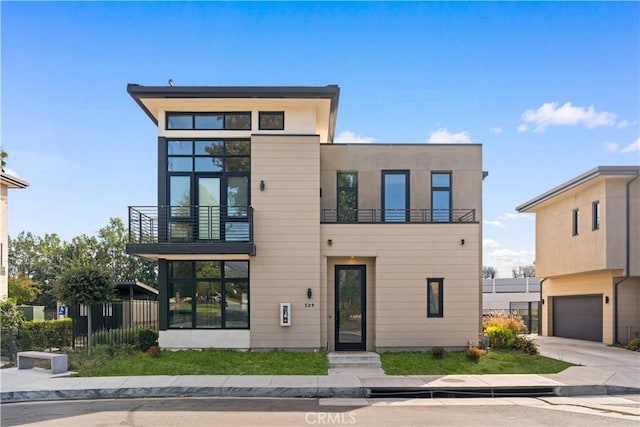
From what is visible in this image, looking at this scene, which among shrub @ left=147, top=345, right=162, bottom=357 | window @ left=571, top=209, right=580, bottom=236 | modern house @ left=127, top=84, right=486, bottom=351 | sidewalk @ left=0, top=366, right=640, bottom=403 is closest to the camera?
sidewalk @ left=0, top=366, right=640, bottom=403

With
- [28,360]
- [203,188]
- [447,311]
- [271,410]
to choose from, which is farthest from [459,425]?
[28,360]

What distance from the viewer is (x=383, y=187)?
54.1 ft

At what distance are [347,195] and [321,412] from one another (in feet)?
27.6

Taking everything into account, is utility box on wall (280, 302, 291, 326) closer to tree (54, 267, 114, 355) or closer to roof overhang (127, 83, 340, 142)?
tree (54, 267, 114, 355)

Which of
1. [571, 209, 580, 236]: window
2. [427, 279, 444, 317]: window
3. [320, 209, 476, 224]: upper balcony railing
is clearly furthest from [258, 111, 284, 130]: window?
[571, 209, 580, 236]: window

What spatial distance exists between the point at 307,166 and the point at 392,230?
3361 millimetres

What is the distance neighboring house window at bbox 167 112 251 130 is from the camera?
15625mm

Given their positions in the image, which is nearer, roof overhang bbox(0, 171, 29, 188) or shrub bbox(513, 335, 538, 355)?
shrub bbox(513, 335, 538, 355)

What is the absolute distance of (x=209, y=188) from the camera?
1556 centimetres

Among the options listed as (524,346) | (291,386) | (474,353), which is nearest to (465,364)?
(474,353)

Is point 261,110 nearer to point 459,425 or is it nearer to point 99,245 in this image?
point 459,425

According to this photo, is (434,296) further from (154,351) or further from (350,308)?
(154,351)

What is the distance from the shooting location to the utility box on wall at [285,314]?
1492cm

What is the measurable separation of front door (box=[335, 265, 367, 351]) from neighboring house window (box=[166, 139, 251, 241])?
11.3 ft
